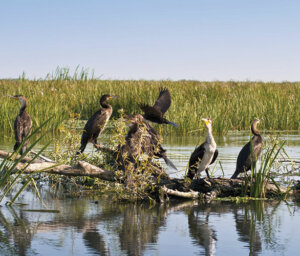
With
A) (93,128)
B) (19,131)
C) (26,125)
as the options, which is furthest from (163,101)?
(19,131)

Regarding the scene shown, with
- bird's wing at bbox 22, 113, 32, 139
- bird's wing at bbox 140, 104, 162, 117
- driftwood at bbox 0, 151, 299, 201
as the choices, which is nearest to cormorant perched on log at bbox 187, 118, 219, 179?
driftwood at bbox 0, 151, 299, 201

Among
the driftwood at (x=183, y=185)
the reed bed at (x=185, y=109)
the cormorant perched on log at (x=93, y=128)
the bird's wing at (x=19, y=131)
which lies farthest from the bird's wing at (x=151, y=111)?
the reed bed at (x=185, y=109)

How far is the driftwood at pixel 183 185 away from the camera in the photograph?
719 centimetres

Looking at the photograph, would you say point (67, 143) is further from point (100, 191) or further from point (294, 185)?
point (294, 185)

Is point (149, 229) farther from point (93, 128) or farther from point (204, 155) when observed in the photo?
point (93, 128)

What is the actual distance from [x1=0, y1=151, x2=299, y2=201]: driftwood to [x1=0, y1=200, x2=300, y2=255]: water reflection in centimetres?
21

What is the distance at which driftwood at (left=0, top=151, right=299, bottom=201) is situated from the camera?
719 cm

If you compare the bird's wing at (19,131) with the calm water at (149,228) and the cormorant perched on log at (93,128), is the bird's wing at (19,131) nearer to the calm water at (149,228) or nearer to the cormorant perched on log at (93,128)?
the cormorant perched on log at (93,128)

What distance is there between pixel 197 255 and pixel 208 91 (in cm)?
1751

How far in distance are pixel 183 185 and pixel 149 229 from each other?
1947 millimetres

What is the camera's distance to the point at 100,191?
26.2 ft

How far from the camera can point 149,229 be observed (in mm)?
5582

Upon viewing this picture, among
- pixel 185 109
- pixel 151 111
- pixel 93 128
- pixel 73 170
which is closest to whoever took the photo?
pixel 73 170

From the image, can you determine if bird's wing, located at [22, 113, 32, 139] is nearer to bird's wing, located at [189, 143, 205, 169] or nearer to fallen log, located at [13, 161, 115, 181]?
fallen log, located at [13, 161, 115, 181]
